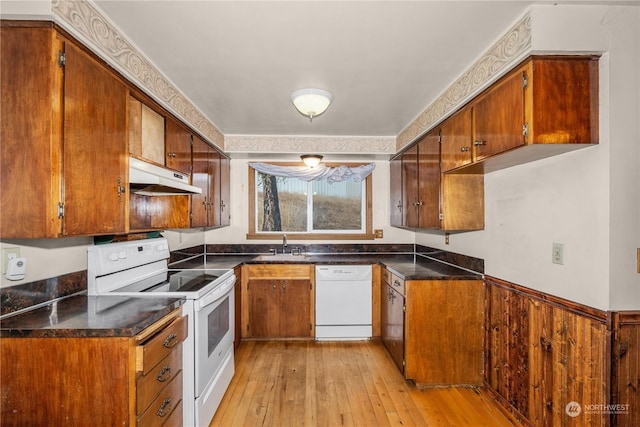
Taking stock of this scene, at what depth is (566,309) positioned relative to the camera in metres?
1.71

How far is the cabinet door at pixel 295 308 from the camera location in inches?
137

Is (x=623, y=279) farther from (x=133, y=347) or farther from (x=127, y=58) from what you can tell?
(x=127, y=58)

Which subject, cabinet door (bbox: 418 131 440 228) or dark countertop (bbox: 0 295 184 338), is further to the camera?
cabinet door (bbox: 418 131 440 228)

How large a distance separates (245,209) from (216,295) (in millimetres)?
1957

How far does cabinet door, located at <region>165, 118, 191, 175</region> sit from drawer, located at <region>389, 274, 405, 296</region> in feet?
6.87

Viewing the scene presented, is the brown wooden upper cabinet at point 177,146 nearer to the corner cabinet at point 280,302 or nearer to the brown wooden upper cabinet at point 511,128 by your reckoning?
the corner cabinet at point 280,302

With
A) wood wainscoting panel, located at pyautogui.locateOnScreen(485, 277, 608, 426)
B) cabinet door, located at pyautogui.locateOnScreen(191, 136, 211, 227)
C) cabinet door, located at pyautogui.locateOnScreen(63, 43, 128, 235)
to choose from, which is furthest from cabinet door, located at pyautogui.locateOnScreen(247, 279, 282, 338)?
wood wainscoting panel, located at pyautogui.locateOnScreen(485, 277, 608, 426)

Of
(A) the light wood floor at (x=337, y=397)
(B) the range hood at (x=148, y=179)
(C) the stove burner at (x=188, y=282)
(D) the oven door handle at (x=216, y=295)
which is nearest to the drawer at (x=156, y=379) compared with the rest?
(D) the oven door handle at (x=216, y=295)

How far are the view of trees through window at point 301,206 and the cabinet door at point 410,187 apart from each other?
33.0 inches

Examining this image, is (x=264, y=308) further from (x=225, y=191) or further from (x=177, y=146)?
(x=177, y=146)

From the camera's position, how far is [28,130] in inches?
50.9

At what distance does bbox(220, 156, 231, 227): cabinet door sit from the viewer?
142 inches

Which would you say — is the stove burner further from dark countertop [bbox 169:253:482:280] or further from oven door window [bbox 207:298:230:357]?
dark countertop [bbox 169:253:482:280]

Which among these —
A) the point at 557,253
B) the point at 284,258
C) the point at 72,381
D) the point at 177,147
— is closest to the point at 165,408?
the point at 72,381
